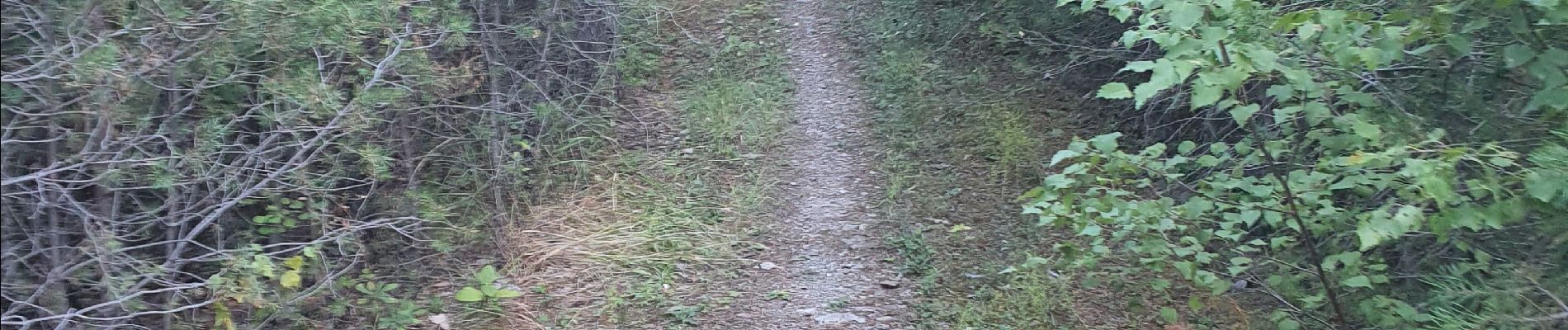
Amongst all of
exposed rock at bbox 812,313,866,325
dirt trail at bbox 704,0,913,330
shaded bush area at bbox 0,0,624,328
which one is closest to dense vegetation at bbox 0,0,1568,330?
shaded bush area at bbox 0,0,624,328

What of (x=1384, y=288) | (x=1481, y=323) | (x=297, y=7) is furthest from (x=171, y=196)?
(x=1384, y=288)

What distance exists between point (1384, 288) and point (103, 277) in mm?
4945

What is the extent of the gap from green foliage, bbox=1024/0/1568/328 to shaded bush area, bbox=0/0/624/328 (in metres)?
2.83

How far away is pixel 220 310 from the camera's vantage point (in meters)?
3.68

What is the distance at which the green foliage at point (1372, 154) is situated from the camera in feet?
9.25

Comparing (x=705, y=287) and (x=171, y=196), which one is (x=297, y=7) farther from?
(x=705, y=287)

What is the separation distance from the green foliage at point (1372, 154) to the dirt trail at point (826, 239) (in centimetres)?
143

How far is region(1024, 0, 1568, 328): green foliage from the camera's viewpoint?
9.25 ft

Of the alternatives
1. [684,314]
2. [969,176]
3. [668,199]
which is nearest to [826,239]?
[668,199]

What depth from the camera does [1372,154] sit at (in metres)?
2.71

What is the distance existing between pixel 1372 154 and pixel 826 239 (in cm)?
344

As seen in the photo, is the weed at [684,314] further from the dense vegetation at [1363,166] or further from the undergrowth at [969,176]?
the dense vegetation at [1363,166]

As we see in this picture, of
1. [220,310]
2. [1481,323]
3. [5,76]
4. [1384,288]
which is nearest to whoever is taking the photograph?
[5,76]

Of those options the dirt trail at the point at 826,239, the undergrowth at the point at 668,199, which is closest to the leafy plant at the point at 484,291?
the undergrowth at the point at 668,199
